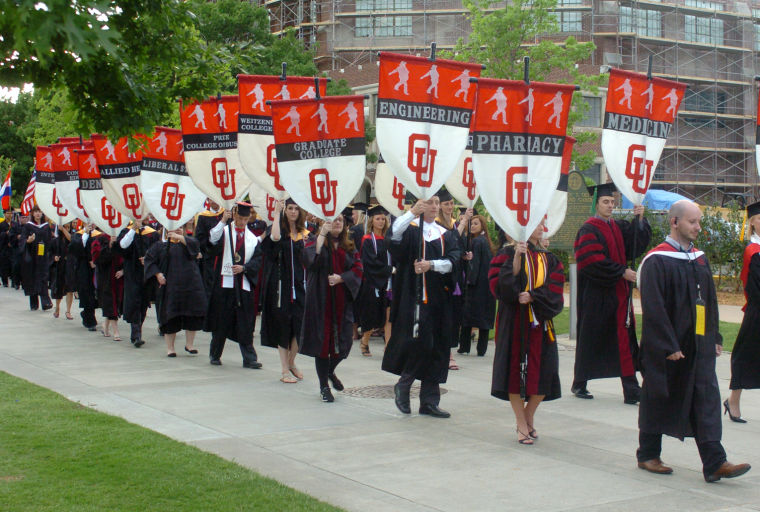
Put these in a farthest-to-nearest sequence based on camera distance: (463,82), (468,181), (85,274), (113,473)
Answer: (85,274)
(468,181)
(463,82)
(113,473)

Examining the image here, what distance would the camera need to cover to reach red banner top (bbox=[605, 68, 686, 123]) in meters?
9.30

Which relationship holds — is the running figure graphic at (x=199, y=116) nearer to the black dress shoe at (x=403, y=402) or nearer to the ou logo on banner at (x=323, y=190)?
the ou logo on banner at (x=323, y=190)

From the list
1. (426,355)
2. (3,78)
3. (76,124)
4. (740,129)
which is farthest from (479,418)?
(740,129)

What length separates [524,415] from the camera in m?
7.64

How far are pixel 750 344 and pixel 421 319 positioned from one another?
115 inches

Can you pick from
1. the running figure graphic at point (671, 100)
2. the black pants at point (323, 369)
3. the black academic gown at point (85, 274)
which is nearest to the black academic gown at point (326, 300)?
the black pants at point (323, 369)

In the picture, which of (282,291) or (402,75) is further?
(282,291)

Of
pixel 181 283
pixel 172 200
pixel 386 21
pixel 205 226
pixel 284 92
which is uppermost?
pixel 386 21

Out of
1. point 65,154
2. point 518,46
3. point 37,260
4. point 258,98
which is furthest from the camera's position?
point 518,46

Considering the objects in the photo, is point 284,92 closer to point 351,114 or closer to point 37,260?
point 351,114

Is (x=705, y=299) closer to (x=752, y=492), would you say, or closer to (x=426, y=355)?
(x=752, y=492)

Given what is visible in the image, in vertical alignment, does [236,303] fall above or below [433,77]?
below

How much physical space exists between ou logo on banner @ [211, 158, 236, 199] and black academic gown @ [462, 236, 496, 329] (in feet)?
11.0

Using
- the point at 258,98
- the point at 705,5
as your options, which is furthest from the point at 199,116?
the point at 705,5
